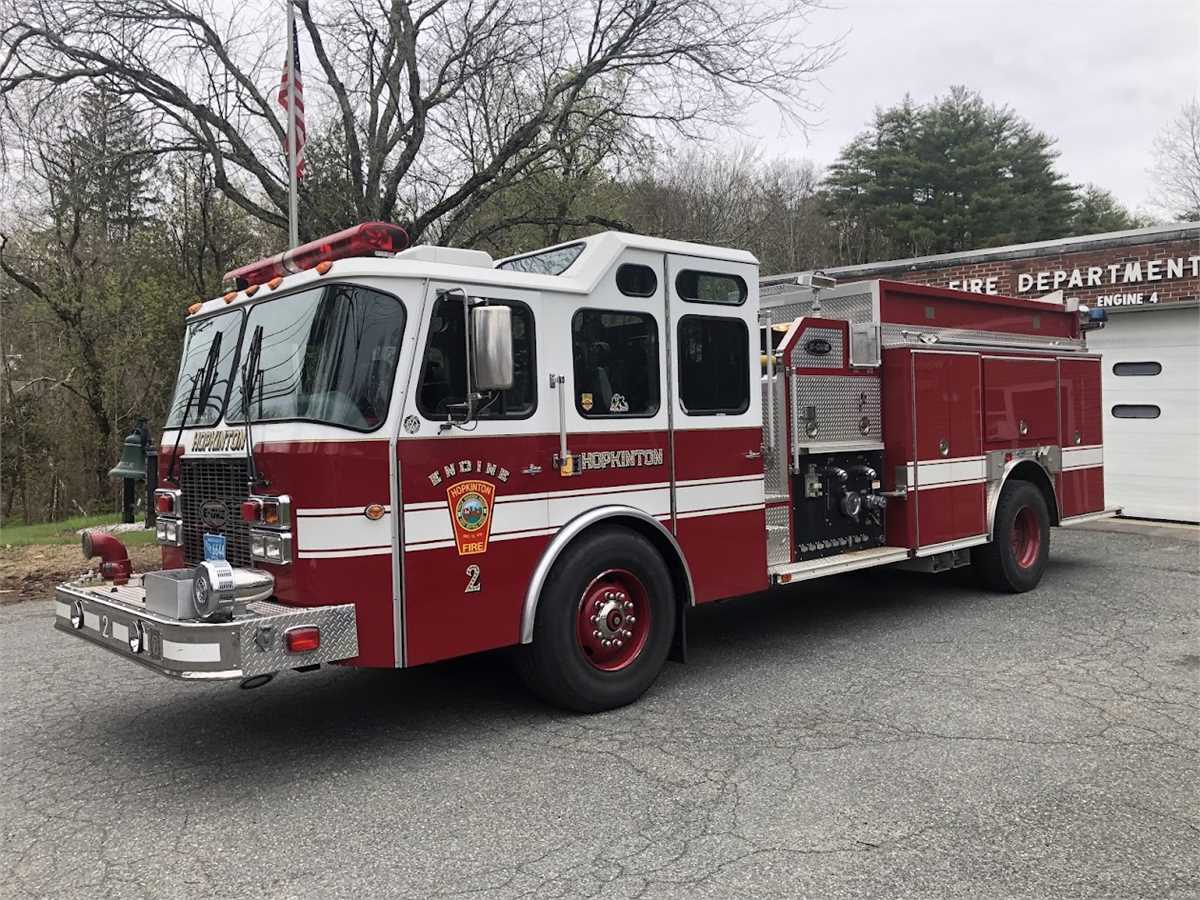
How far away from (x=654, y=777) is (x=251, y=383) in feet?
8.91

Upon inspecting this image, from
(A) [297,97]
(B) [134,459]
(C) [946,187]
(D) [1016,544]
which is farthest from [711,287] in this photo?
(C) [946,187]

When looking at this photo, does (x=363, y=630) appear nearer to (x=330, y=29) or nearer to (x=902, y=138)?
(x=330, y=29)

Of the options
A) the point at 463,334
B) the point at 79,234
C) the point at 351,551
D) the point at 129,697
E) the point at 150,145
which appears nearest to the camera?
the point at 351,551

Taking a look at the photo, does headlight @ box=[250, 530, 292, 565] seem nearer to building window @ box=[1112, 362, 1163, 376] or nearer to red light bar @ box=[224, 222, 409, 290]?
red light bar @ box=[224, 222, 409, 290]

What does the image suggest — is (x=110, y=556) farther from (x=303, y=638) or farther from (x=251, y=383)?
(x=303, y=638)

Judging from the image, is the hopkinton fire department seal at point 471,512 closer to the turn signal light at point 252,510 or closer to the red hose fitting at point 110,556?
the turn signal light at point 252,510

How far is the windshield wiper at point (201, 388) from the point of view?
507cm

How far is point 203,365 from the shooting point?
520cm

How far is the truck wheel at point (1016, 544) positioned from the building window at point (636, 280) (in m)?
4.15

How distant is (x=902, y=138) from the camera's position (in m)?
36.5

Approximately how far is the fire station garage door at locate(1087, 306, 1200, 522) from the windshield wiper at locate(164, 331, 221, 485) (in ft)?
37.2

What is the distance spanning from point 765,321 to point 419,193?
10.2 meters

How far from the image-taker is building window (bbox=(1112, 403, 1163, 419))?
40.5 feet

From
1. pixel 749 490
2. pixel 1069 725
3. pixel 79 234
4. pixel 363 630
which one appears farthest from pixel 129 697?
pixel 79 234
